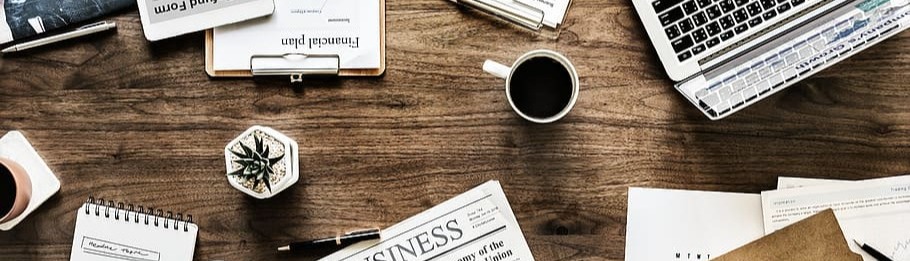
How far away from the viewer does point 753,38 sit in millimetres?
1183

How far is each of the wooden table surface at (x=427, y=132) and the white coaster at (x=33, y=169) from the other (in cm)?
1

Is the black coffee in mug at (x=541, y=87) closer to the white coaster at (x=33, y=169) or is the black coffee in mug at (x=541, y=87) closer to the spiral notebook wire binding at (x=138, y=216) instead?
the spiral notebook wire binding at (x=138, y=216)

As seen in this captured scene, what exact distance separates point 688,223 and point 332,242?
1.34ft

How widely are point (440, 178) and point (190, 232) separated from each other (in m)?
0.29

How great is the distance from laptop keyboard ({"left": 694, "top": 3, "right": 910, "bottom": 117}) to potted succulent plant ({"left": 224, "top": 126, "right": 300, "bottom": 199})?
0.46 meters

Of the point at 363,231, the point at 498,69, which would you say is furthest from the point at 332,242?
the point at 498,69

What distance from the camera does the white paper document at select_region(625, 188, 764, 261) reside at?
122 centimetres

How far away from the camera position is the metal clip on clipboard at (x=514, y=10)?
1194 mm

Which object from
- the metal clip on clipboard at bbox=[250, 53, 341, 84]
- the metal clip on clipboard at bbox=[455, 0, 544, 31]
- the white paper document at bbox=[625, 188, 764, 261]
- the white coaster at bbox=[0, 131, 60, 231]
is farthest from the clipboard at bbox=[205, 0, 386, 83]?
the white paper document at bbox=[625, 188, 764, 261]

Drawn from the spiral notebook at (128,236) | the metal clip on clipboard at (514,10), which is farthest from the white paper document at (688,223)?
the spiral notebook at (128,236)

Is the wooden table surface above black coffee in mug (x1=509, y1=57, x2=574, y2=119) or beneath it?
beneath

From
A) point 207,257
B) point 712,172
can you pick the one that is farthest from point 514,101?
point 207,257

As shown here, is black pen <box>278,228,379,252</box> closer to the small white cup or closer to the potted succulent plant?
the potted succulent plant

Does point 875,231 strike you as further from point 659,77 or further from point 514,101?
point 514,101
